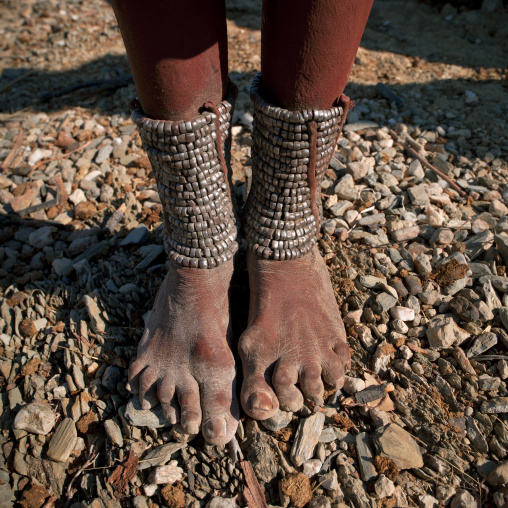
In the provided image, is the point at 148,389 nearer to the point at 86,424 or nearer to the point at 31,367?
the point at 86,424

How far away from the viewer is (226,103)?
1.35 metres

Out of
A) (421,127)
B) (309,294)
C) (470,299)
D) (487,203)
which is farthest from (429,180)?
(309,294)

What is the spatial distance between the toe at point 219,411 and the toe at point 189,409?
Result: 2cm

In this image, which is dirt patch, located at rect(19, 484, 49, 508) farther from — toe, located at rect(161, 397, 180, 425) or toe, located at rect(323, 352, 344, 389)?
toe, located at rect(323, 352, 344, 389)

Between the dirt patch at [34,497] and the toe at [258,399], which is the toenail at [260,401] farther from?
the dirt patch at [34,497]

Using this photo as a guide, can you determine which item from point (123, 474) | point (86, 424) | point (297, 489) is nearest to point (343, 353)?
point (297, 489)

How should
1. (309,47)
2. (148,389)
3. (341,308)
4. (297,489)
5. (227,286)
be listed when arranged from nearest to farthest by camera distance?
(309,47) → (297,489) → (148,389) → (227,286) → (341,308)

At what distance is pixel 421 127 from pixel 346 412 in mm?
1871

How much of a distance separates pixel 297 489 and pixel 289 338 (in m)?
0.47

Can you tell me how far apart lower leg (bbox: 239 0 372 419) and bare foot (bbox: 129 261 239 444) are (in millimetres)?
83

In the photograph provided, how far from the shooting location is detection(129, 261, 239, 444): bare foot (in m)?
1.41

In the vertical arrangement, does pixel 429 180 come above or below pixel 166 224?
below

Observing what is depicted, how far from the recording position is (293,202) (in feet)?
4.69

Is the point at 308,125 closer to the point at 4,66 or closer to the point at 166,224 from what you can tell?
the point at 166,224
